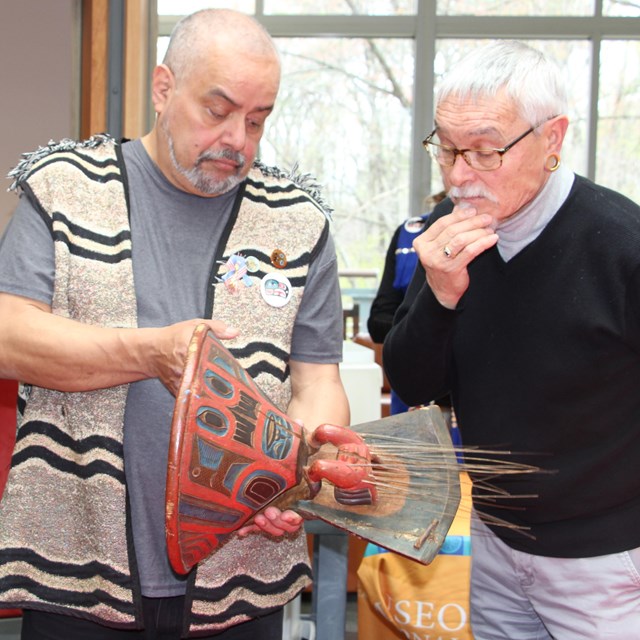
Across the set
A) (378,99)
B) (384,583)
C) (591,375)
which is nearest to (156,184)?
(591,375)

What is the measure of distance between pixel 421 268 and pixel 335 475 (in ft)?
1.95

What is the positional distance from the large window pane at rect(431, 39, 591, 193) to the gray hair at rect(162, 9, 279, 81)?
5.39 meters

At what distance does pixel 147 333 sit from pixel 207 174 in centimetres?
37

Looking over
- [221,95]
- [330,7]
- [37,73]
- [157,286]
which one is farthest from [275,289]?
[330,7]

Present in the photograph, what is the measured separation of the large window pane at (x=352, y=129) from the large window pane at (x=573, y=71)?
26cm

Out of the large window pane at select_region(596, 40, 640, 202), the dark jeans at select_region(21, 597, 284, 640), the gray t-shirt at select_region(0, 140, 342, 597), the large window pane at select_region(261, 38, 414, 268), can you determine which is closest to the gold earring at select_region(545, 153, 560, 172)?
the gray t-shirt at select_region(0, 140, 342, 597)

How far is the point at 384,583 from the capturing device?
2295mm

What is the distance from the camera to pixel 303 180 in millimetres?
1796

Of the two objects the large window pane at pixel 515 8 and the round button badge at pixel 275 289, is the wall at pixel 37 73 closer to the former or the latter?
the round button badge at pixel 275 289

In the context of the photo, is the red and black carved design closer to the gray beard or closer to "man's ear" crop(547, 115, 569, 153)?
the gray beard

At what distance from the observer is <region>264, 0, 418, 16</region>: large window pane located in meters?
6.85

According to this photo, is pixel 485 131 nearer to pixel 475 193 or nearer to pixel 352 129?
pixel 475 193

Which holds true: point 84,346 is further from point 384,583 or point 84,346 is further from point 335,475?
point 384,583

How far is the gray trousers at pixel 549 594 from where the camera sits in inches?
59.6
